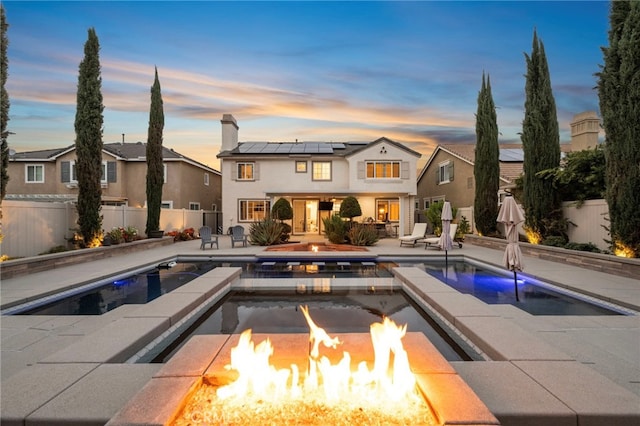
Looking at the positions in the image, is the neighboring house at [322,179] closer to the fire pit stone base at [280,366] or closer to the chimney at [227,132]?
the chimney at [227,132]

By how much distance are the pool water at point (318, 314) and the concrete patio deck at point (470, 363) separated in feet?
1.02

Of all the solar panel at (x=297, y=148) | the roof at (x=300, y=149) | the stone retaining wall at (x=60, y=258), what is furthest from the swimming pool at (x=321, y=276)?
the solar panel at (x=297, y=148)

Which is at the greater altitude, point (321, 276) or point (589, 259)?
point (589, 259)

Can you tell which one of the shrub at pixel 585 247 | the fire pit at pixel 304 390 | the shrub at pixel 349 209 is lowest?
the fire pit at pixel 304 390

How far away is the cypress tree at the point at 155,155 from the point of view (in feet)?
53.2

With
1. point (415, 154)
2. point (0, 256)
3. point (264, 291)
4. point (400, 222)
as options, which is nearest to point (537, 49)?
point (415, 154)

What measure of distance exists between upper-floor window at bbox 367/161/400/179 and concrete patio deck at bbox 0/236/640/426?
1524 centimetres

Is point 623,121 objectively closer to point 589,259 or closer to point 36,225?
point 589,259

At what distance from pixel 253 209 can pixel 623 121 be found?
18.3m

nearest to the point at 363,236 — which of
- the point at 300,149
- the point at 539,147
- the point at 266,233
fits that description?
the point at 266,233

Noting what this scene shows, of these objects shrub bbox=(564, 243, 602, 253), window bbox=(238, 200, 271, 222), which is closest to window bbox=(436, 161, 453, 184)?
window bbox=(238, 200, 271, 222)

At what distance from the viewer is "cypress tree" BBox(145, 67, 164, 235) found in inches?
639

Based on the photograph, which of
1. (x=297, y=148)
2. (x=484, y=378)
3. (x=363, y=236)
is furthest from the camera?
(x=297, y=148)

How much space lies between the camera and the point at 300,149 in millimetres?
22453
